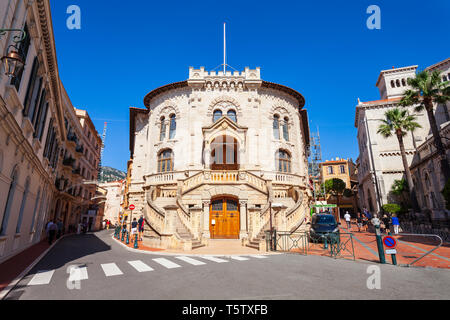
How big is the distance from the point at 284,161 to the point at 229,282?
2015 centimetres

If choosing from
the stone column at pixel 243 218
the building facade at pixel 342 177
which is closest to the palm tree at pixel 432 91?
the stone column at pixel 243 218

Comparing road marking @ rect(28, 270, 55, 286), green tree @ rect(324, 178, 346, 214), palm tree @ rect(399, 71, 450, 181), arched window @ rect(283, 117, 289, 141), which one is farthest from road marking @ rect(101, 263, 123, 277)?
green tree @ rect(324, 178, 346, 214)

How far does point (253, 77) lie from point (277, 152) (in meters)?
8.68

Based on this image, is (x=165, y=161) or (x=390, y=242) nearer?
(x=390, y=242)

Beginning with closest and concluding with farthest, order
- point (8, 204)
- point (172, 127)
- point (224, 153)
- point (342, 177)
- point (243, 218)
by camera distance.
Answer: point (8, 204) < point (243, 218) < point (172, 127) < point (224, 153) < point (342, 177)

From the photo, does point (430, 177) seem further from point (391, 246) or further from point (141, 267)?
point (141, 267)

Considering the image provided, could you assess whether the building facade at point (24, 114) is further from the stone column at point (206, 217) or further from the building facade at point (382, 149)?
the building facade at point (382, 149)

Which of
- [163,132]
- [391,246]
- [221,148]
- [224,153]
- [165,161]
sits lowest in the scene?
[391,246]

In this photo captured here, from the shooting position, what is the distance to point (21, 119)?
985 cm

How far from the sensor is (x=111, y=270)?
7879 millimetres

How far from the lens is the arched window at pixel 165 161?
24.5 meters

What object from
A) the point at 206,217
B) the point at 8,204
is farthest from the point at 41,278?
the point at 206,217
